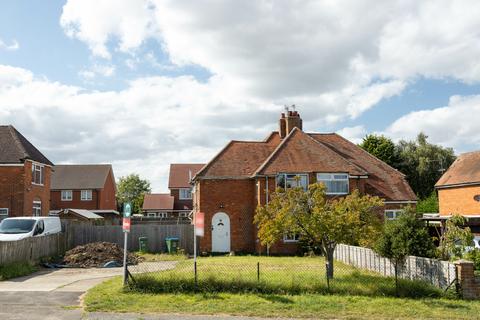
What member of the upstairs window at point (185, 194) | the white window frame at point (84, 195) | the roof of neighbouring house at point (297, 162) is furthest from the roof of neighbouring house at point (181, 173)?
the roof of neighbouring house at point (297, 162)

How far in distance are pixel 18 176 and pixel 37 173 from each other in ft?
9.95

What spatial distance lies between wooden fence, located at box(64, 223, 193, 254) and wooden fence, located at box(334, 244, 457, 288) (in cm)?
1168

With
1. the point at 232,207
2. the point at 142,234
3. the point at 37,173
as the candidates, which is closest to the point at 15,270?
the point at 142,234

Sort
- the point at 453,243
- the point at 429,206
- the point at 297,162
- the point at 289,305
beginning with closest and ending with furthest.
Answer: the point at 289,305 < the point at 453,243 < the point at 297,162 < the point at 429,206

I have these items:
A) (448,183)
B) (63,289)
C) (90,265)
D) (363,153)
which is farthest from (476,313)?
(448,183)

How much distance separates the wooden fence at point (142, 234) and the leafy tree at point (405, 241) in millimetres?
15324

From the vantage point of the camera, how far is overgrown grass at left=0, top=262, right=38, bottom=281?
58.9 feet

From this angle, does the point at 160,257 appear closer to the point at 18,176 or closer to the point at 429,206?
the point at 18,176

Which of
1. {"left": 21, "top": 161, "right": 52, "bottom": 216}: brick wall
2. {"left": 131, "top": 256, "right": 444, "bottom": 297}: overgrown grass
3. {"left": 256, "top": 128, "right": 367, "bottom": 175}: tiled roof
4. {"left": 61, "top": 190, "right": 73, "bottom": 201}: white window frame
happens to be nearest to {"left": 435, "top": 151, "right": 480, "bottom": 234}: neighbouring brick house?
{"left": 256, "top": 128, "right": 367, "bottom": 175}: tiled roof

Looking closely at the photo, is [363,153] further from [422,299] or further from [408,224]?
[422,299]

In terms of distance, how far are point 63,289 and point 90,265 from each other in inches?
303

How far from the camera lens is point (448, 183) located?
41.8m

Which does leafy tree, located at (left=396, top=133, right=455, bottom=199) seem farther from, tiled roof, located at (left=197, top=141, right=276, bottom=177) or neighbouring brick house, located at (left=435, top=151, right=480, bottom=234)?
tiled roof, located at (left=197, top=141, right=276, bottom=177)

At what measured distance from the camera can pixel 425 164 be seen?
58531 mm
